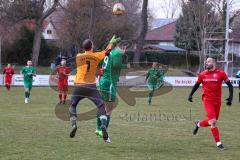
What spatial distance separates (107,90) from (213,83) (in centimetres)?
246

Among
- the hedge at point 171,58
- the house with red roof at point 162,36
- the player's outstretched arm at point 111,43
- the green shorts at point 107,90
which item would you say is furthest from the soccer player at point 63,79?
the house with red roof at point 162,36

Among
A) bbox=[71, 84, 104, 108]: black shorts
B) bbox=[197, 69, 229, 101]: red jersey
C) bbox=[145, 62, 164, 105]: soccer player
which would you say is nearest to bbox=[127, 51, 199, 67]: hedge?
bbox=[145, 62, 164, 105]: soccer player

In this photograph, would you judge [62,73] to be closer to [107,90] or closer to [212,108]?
[107,90]

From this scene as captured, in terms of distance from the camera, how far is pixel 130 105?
2302 cm

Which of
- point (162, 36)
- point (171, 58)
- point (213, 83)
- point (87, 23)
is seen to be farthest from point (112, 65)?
point (162, 36)

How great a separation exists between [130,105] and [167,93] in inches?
461

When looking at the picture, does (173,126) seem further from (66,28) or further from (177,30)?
(177,30)

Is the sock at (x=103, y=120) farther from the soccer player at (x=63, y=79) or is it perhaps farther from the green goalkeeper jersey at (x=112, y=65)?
the soccer player at (x=63, y=79)

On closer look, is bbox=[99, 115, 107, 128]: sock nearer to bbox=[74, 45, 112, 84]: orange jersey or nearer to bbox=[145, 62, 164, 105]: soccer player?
bbox=[74, 45, 112, 84]: orange jersey

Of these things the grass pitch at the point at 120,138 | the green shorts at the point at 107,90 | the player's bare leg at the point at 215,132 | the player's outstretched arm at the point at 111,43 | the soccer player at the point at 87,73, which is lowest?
the grass pitch at the point at 120,138

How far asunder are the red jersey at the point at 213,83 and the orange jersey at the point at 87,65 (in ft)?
8.07

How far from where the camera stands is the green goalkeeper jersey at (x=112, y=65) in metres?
12.4

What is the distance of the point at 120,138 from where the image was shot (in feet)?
41.9

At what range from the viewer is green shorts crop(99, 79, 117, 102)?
41.4 ft
